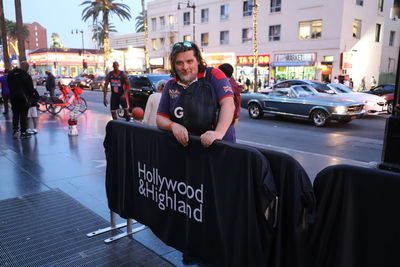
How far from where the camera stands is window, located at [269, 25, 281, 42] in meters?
31.7

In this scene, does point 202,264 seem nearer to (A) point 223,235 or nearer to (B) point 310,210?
(A) point 223,235

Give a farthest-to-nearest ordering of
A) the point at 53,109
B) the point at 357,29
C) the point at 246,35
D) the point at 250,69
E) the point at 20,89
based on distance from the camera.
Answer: the point at 250,69
the point at 246,35
the point at 357,29
the point at 53,109
the point at 20,89

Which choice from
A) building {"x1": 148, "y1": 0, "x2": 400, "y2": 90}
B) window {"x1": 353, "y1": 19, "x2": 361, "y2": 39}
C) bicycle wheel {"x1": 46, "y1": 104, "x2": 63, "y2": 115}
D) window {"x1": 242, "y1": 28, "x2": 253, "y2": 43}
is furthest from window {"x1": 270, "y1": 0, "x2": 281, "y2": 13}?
bicycle wheel {"x1": 46, "y1": 104, "x2": 63, "y2": 115}

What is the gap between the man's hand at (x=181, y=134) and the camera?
2504 mm

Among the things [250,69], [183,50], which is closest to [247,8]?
[250,69]

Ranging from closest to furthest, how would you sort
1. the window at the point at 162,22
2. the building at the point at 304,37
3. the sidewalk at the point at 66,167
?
1. the sidewalk at the point at 66,167
2. the building at the point at 304,37
3. the window at the point at 162,22

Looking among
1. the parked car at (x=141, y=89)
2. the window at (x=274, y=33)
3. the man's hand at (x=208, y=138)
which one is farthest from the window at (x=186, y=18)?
the man's hand at (x=208, y=138)

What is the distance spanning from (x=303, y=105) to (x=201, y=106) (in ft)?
36.4

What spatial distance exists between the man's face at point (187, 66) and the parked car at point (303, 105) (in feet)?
34.6

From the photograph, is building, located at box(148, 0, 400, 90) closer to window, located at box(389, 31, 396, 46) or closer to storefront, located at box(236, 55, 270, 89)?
storefront, located at box(236, 55, 270, 89)

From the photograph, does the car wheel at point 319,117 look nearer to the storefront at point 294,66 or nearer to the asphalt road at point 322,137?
the asphalt road at point 322,137

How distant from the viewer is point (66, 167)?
6.36 m

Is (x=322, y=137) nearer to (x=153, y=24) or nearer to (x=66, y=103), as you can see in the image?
(x=66, y=103)

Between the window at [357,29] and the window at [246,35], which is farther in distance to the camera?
the window at [246,35]
